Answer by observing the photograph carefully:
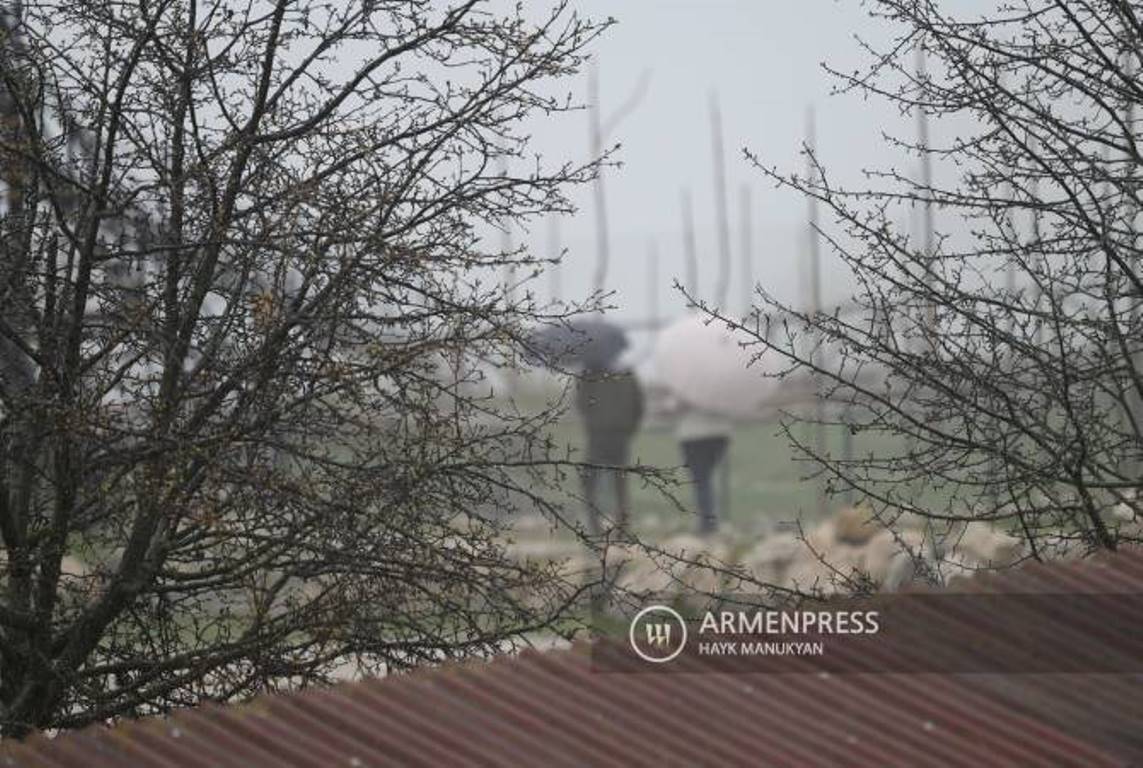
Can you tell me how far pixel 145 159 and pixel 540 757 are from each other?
6418 millimetres

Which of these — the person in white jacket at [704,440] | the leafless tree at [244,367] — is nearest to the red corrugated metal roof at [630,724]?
the leafless tree at [244,367]

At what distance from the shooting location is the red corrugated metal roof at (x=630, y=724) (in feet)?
21.3

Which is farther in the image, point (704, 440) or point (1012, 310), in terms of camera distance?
point (704, 440)

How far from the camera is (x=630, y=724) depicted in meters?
6.86

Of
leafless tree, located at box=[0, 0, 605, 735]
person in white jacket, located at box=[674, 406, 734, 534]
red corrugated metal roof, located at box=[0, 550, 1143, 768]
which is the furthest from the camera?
person in white jacket, located at box=[674, 406, 734, 534]

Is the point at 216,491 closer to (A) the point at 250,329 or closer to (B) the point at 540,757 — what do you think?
(A) the point at 250,329

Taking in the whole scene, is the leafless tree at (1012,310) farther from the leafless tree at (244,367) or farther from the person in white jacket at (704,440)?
the person in white jacket at (704,440)

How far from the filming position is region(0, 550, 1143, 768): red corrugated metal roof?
650 centimetres

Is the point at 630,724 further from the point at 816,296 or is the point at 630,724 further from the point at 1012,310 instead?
the point at 816,296

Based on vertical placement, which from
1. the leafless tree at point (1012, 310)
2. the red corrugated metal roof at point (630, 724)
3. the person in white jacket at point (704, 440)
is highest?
the person in white jacket at point (704, 440)

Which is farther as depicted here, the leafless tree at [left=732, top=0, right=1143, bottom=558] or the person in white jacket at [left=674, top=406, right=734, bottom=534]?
the person in white jacket at [left=674, top=406, right=734, bottom=534]

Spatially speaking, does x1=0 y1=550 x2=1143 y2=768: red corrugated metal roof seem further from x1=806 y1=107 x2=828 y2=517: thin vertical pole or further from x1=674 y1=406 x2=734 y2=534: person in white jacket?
x1=674 y1=406 x2=734 y2=534: person in white jacket

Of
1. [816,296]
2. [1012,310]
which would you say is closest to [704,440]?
[816,296]

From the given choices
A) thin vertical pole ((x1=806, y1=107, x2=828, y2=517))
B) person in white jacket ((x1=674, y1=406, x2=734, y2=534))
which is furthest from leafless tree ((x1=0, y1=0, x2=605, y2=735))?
person in white jacket ((x1=674, y1=406, x2=734, y2=534))
